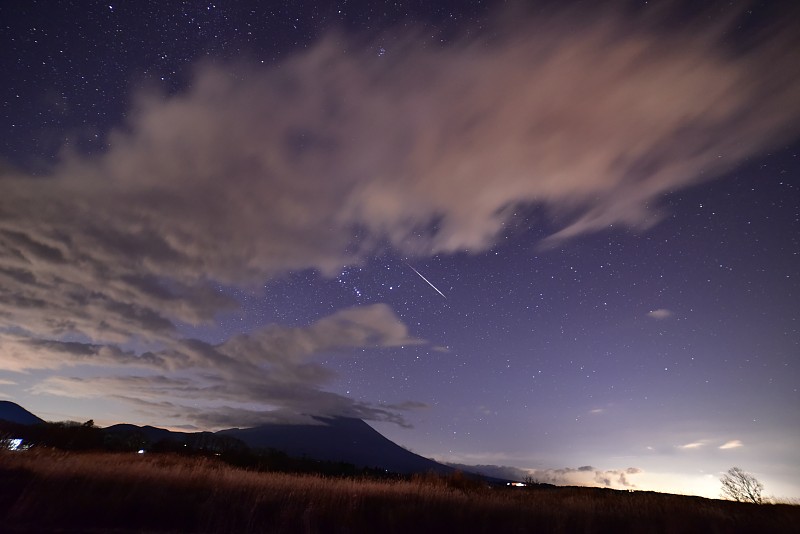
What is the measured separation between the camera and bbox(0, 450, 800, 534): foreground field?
12.2 meters

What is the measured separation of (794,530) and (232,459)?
59.5m

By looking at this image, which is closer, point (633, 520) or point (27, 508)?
point (27, 508)

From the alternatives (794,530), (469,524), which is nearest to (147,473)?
(469,524)

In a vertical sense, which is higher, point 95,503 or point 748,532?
point 748,532

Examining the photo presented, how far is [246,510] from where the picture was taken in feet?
43.3

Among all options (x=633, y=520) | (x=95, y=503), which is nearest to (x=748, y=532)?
(x=633, y=520)

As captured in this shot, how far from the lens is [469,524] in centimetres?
Result: 1412

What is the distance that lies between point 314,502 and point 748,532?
576 inches

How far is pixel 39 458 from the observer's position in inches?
623

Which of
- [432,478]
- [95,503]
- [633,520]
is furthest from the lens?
[432,478]

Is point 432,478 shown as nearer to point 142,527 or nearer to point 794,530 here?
point 794,530

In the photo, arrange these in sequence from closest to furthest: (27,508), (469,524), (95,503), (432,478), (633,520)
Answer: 1. (27,508)
2. (95,503)
3. (469,524)
4. (633,520)
5. (432,478)

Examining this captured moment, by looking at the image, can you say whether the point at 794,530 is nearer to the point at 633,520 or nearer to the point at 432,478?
the point at 633,520

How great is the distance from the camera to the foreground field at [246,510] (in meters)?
12.2
